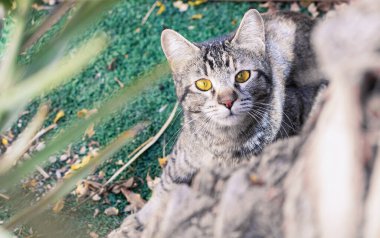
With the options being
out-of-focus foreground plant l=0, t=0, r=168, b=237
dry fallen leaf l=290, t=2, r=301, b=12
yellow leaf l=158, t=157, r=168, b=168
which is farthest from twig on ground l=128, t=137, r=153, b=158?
out-of-focus foreground plant l=0, t=0, r=168, b=237

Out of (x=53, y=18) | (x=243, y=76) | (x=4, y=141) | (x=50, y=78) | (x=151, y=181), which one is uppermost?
(x=53, y=18)

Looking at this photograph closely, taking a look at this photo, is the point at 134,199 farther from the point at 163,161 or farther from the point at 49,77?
the point at 49,77

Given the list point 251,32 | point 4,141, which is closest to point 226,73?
point 251,32

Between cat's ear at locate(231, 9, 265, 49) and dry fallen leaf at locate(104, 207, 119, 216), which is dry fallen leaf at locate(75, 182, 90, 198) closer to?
dry fallen leaf at locate(104, 207, 119, 216)

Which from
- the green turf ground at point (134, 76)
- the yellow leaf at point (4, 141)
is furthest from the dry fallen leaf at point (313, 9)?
the yellow leaf at point (4, 141)

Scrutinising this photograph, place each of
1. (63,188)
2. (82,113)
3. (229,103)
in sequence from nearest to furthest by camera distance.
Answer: (63,188), (229,103), (82,113)

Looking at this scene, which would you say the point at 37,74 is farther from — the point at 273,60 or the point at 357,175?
the point at 273,60
